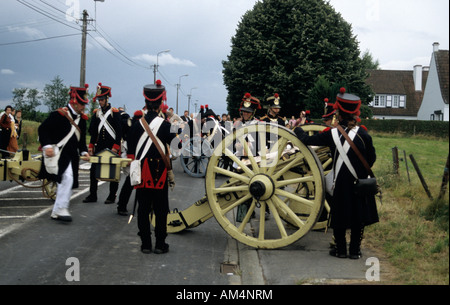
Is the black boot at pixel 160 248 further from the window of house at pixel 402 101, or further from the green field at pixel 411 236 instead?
the window of house at pixel 402 101

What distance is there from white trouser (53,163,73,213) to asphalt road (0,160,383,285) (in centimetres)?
29

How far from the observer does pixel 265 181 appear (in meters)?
5.54

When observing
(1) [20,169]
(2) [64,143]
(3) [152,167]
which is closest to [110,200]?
(1) [20,169]

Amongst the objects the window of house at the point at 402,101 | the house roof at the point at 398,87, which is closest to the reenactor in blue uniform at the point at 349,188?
the house roof at the point at 398,87

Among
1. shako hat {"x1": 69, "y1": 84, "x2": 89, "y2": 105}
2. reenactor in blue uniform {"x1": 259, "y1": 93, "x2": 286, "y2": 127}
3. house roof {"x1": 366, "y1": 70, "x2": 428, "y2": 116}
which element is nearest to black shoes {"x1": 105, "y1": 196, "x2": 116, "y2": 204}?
shako hat {"x1": 69, "y1": 84, "x2": 89, "y2": 105}

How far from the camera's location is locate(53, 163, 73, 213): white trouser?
23.6 feet

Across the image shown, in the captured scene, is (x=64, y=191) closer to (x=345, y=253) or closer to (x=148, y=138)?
(x=148, y=138)

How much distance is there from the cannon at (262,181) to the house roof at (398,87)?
177ft

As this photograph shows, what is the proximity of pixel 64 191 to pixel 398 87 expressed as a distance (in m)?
56.7

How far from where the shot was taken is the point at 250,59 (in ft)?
108

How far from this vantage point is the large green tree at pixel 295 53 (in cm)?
3167
